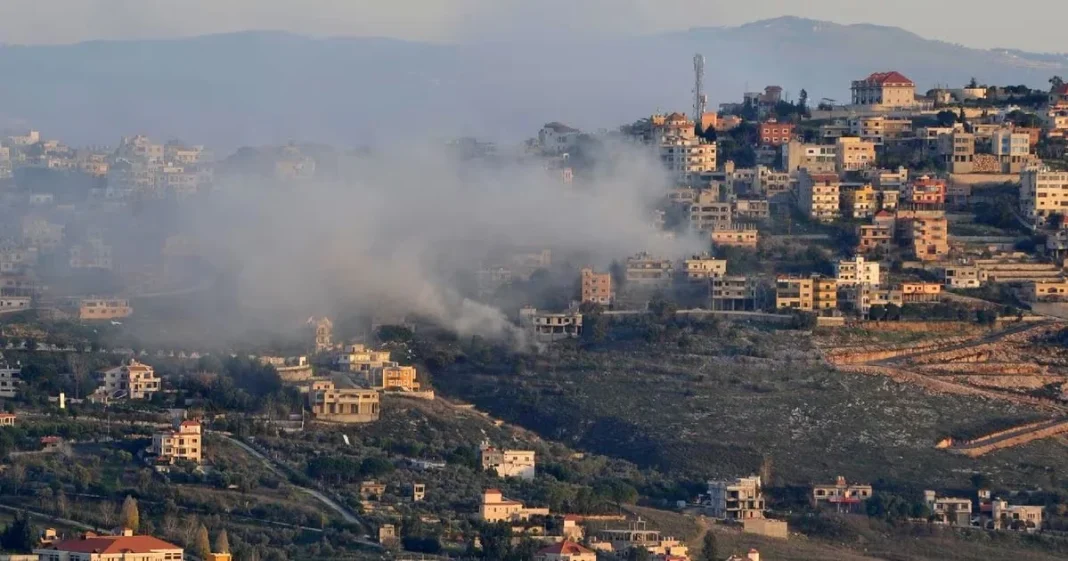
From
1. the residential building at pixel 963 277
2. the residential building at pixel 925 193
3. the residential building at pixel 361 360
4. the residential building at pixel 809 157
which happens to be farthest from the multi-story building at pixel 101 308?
the residential building at pixel 925 193

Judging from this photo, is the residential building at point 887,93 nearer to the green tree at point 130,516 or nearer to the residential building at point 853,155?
the residential building at point 853,155

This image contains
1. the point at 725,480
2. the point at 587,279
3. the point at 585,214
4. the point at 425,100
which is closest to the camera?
the point at 725,480

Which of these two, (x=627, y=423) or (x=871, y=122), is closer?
(x=627, y=423)

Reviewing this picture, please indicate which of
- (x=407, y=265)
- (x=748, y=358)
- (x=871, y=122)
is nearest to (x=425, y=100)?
(x=871, y=122)

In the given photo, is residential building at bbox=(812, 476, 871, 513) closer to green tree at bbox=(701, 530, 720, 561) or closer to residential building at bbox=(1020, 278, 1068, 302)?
green tree at bbox=(701, 530, 720, 561)

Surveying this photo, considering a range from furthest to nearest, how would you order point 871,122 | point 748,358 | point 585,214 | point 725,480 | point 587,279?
point 871,122
point 585,214
point 587,279
point 748,358
point 725,480

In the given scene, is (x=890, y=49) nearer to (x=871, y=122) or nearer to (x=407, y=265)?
(x=871, y=122)

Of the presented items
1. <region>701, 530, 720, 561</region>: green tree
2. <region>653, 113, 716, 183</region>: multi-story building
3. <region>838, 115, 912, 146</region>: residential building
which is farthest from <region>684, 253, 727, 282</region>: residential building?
<region>701, 530, 720, 561</region>: green tree
